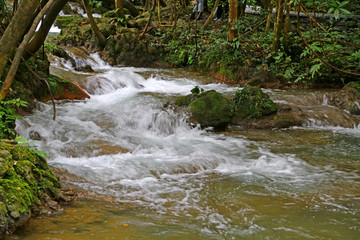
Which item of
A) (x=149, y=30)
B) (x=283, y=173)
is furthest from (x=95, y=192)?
(x=149, y=30)

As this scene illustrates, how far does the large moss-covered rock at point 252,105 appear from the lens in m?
8.01

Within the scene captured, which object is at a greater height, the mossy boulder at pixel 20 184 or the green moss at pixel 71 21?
the green moss at pixel 71 21

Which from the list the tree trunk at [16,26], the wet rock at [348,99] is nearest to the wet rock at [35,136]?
the tree trunk at [16,26]

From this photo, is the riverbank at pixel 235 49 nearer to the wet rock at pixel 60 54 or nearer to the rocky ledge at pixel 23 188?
the wet rock at pixel 60 54

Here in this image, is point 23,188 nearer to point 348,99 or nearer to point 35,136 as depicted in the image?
point 35,136

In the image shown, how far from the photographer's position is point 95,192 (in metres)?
4.19

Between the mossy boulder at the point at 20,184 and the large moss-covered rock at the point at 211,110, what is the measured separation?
438cm

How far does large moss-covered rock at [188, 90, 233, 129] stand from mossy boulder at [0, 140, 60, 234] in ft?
14.4

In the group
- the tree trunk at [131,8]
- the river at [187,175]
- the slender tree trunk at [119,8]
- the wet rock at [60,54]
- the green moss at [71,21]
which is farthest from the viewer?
the tree trunk at [131,8]

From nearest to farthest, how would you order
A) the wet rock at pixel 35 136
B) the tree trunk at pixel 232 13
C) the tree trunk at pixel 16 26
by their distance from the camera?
the tree trunk at pixel 16 26, the wet rock at pixel 35 136, the tree trunk at pixel 232 13

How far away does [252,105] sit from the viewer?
318 inches

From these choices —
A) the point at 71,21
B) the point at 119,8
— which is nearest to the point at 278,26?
the point at 119,8

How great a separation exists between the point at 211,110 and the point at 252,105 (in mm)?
1014

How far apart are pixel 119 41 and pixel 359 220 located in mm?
12245
